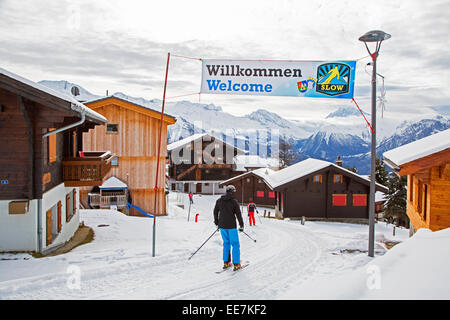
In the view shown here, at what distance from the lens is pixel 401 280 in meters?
5.00

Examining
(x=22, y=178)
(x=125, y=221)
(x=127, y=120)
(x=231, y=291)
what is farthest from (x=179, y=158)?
(x=231, y=291)

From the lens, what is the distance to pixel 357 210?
3209 centimetres

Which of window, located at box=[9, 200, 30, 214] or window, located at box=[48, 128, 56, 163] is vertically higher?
window, located at box=[48, 128, 56, 163]

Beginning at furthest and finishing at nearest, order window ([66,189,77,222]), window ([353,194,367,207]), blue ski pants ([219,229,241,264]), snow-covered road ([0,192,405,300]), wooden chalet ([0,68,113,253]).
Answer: window ([353,194,367,207]) < window ([66,189,77,222]) < wooden chalet ([0,68,113,253]) < blue ski pants ([219,229,241,264]) < snow-covered road ([0,192,405,300])

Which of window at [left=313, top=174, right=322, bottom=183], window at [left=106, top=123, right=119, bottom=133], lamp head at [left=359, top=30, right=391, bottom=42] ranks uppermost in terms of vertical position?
lamp head at [left=359, top=30, right=391, bottom=42]

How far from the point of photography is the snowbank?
4.58m

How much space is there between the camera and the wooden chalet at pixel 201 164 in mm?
57562

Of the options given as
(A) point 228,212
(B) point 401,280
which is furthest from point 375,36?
(B) point 401,280

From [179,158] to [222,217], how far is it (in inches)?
2020

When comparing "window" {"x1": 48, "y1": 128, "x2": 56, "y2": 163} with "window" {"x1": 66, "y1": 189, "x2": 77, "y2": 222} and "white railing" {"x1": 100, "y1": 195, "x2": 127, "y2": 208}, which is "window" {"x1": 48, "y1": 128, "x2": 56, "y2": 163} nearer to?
"window" {"x1": 66, "y1": 189, "x2": 77, "y2": 222}

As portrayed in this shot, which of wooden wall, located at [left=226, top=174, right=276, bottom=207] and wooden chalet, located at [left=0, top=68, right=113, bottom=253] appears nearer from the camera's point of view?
wooden chalet, located at [left=0, top=68, right=113, bottom=253]

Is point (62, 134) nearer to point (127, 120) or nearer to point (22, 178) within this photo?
point (22, 178)

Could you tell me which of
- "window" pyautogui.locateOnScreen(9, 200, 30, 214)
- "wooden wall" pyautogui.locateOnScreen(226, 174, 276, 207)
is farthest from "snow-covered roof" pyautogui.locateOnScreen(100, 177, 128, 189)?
"wooden wall" pyautogui.locateOnScreen(226, 174, 276, 207)

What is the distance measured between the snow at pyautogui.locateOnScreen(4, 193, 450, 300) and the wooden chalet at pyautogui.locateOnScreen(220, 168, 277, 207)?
31.9 metres
